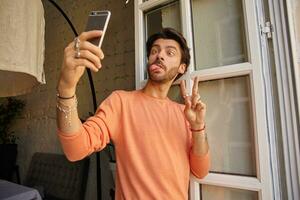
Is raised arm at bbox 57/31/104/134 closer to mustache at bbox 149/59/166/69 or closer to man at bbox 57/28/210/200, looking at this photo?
man at bbox 57/28/210/200

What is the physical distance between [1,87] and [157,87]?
2.20 ft

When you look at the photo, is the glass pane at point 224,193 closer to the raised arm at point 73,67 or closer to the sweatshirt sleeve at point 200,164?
the sweatshirt sleeve at point 200,164

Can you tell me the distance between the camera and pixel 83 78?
7.10 ft

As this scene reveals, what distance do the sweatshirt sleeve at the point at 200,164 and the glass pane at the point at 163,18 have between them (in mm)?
535

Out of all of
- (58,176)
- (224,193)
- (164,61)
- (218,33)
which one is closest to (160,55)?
(164,61)

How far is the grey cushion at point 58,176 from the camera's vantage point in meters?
1.80

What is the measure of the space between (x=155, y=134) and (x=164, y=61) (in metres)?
0.34

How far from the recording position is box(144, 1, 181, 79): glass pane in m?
1.29

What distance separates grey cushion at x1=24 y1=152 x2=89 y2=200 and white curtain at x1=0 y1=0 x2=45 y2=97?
1158 millimetres

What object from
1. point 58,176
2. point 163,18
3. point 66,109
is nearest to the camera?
point 66,109

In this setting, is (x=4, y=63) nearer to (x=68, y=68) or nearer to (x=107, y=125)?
(x=68, y=68)

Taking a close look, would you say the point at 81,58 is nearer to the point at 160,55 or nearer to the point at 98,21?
the point at 98,21

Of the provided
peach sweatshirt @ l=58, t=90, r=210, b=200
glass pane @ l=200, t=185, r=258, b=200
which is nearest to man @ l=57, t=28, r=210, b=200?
peach sweatshirt @ l=58, t=90, r=210, b=200

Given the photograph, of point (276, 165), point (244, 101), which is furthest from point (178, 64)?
point (276, 165)
